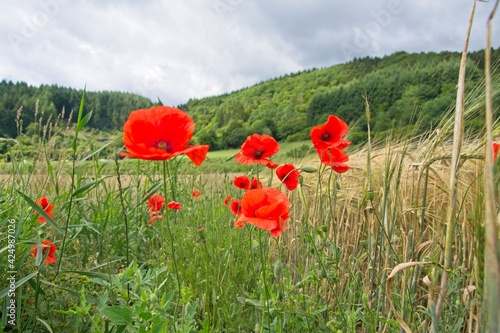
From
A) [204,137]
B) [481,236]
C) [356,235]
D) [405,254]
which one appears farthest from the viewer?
[204,137]

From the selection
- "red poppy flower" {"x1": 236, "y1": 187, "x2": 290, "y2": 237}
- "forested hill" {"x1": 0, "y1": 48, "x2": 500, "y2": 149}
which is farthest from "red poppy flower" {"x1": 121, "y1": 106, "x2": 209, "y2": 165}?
"forested hill" {"x1": 0, "y1": 48, "x2": 500, "y2": 149}

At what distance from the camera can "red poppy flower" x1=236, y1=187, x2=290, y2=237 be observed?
1.01 meters

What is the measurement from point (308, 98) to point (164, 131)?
109 ft

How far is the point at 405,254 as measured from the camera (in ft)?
3.85

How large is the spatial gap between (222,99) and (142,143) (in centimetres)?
4288

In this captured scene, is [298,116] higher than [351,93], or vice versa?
[351,93]

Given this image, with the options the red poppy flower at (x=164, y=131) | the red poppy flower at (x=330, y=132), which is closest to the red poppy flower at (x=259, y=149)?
the red poppy flower at (x=330, y=132)

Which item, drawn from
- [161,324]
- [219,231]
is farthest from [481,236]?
[219,231]

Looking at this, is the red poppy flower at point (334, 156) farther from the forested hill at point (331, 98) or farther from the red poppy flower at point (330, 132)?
the forested hill at point (331, 98)

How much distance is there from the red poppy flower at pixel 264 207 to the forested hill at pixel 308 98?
14.4 metres

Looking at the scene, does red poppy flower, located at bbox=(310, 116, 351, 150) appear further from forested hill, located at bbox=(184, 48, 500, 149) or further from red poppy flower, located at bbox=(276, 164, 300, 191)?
forested hill, located at bbox=(184, 48, 500, 149)

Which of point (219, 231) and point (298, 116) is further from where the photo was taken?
point (298, 116)

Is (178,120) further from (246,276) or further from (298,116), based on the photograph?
(298,116)

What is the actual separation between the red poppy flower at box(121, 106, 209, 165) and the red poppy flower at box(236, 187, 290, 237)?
23cm
